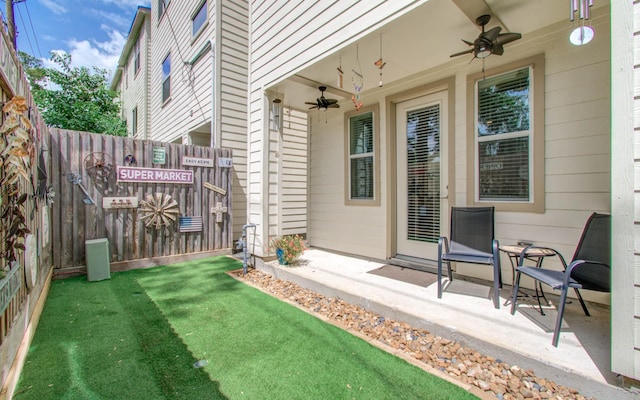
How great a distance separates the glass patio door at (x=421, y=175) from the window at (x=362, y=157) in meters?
0.38

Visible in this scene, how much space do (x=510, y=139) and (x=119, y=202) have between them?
5.48 m

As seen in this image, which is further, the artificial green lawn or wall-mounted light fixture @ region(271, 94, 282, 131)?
wall-mounted light fixture @ region(271, 94, 282, 131)

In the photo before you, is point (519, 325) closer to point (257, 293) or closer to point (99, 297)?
point (257, 293)

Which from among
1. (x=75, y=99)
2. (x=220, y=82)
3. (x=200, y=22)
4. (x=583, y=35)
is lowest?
(x=583, y=35)

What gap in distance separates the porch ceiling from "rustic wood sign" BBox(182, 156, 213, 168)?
1.91 meters

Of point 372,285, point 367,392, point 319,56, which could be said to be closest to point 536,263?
point 372,285

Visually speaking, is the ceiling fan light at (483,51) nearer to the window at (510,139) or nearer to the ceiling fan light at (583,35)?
the window at (510,139)

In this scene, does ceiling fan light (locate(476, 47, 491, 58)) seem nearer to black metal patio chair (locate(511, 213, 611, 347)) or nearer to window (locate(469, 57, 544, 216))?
window (locate(469, 57, 544, 216))

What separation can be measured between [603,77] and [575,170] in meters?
0.87

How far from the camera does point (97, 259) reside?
3.89 metres

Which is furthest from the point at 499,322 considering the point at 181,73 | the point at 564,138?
the point at 181,73

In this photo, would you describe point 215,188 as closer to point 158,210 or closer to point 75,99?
point 158,210

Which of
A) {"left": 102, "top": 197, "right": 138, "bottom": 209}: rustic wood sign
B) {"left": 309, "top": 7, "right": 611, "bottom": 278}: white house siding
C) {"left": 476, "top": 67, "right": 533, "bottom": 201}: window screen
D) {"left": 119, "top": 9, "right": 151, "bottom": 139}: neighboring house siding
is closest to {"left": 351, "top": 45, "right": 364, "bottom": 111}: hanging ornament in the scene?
{"left": 309, "top": 7, "right": 611, "bottom": 278}: white house siding

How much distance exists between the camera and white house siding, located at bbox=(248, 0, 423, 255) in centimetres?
295
